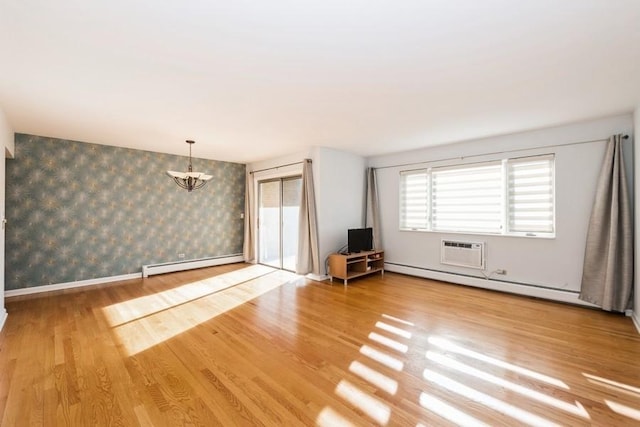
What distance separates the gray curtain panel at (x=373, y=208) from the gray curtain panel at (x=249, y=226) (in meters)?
2.80

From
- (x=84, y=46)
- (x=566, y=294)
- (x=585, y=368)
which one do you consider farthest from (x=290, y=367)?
(x=566, y=294)

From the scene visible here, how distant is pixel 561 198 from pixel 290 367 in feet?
13.9

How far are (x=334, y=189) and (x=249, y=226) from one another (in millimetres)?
2572

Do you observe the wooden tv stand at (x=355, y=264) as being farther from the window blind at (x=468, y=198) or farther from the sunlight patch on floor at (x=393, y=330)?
the sunlight patch on floor at (x=393, y=330)

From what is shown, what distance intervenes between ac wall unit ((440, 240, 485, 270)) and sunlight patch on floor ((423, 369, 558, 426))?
116 inches

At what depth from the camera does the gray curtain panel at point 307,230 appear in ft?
17.0

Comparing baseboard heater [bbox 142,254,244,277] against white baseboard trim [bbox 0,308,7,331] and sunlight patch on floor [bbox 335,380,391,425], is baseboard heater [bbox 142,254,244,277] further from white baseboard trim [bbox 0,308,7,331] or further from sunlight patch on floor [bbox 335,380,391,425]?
sunlight patch on floor [bbox 335,380,391,425]

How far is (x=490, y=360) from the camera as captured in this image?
2.43 m

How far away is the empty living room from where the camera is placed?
5.98 ft

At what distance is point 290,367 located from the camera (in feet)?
7.61

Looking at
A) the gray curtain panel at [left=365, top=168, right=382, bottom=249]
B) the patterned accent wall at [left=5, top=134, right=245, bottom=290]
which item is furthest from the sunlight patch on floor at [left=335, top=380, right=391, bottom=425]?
the patterned accent wall at [left=5, top=134, right=245, bottom=290]

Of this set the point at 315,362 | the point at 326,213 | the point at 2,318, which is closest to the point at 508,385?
the point at 315,362

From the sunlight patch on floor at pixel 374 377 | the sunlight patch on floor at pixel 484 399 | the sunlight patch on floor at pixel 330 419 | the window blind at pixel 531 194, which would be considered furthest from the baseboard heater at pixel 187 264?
the window blind at pixel 531 194

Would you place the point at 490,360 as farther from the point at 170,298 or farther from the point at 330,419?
the point at 170,298
